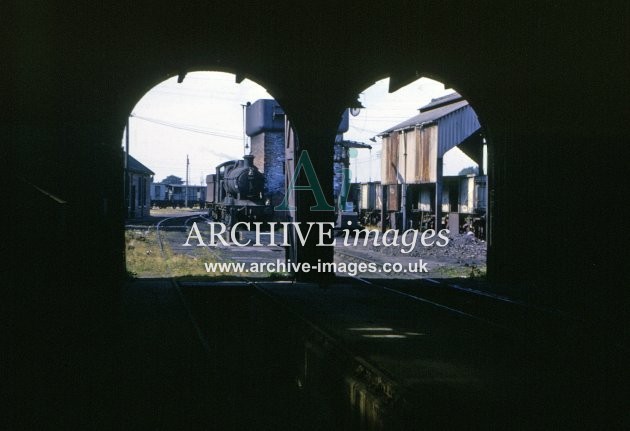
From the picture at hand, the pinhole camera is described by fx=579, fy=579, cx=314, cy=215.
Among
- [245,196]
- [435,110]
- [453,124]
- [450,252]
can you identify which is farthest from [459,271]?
[435,110]

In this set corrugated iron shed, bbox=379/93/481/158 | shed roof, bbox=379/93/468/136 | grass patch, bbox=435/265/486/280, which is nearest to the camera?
grass patch, bbox=435/265/486/280

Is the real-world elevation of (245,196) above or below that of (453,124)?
below

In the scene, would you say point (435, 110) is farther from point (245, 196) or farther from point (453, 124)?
point (245, 196)

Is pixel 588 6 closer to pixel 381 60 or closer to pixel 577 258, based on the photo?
pixel 381 60

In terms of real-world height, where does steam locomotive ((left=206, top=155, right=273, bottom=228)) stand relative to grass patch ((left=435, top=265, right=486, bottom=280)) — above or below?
above

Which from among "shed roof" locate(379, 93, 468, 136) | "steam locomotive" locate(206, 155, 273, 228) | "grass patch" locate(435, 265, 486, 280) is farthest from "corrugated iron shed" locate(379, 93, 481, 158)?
"grass patch" locate(435, 265, 486, 280)

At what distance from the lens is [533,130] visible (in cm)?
1030

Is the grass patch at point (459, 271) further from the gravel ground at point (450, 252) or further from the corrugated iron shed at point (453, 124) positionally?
the corrugated iron shed at point (453, 124)

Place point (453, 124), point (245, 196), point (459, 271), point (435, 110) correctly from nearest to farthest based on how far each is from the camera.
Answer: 1. point (459, 271)
2. point (245, 196)
3. point (453, 124)
4. point (435, 110)

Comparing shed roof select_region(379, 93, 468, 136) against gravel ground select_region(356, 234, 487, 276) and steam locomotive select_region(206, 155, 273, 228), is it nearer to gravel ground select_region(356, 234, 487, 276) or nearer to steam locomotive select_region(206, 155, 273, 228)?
gravel ground select_region(356, 234, 487, 276)

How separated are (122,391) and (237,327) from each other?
511cm

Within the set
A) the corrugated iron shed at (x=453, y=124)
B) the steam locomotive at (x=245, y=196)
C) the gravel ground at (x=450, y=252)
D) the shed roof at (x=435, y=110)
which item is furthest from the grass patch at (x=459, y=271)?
the shed roof at (x=435, y=110)

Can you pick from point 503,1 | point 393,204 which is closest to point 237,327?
point 503,1

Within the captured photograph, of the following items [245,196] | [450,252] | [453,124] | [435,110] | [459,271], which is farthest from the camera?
[435,110]
